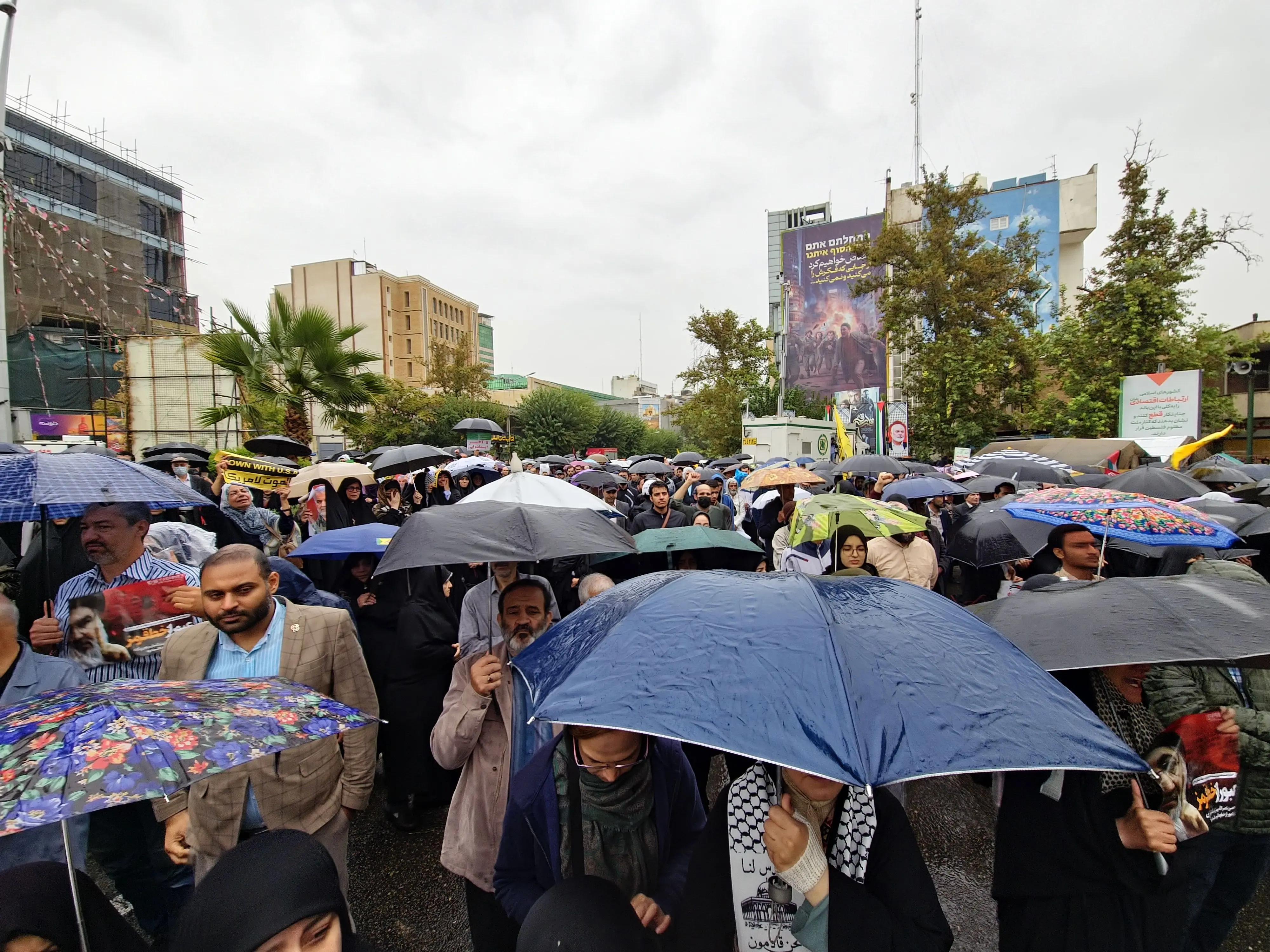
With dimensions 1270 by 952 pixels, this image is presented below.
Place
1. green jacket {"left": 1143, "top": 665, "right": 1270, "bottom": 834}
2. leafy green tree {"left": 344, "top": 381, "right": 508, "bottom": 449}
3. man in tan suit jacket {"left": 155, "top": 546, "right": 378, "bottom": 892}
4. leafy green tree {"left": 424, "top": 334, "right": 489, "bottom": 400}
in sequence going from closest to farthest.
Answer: green jacket {"left": 1143, "top": 665, "right": 1270, "bottom": 834} < man in tan suit jacket {"left": 155, "top": 546, "right": 378, "bottom": 892} < leafy green tree {"left": 344, "top": 381, "right": 508, "bottom": 449} < leafy green tree {"left": 424, "top": 334, "right": 489, "bottom": 400}

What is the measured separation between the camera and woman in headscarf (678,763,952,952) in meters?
1.64

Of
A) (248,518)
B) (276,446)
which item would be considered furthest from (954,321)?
(248,518)

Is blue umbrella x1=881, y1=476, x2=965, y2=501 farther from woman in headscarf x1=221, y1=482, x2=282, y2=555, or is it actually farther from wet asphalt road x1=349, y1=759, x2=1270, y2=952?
woman in headscarf x1=221, y1=482, x2=282, y2=555

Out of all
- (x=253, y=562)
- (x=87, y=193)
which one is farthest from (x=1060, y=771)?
(x=87, y=193)

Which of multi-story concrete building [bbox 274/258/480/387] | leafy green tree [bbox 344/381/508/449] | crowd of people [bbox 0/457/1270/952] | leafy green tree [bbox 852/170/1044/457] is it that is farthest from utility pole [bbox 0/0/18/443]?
multi-story concrete building [bbox 274/258/480/387]

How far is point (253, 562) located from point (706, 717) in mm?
2118

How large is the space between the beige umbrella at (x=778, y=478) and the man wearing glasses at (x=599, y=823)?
17.7ft

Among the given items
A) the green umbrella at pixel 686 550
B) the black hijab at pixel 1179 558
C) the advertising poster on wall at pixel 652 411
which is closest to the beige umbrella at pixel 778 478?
the green umbrella at pixel 686 550

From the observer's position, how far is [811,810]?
1.77m

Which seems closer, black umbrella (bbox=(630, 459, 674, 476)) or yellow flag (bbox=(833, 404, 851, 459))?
black umbrella (bbox=(630, 459, 674, 476))

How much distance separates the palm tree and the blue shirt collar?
8.46m

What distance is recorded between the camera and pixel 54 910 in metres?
1.62

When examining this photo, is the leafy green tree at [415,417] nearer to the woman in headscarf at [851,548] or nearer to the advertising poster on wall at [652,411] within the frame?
the woman in headscarf at [851,548]

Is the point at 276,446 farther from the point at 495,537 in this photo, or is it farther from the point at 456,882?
the point at 495,537
